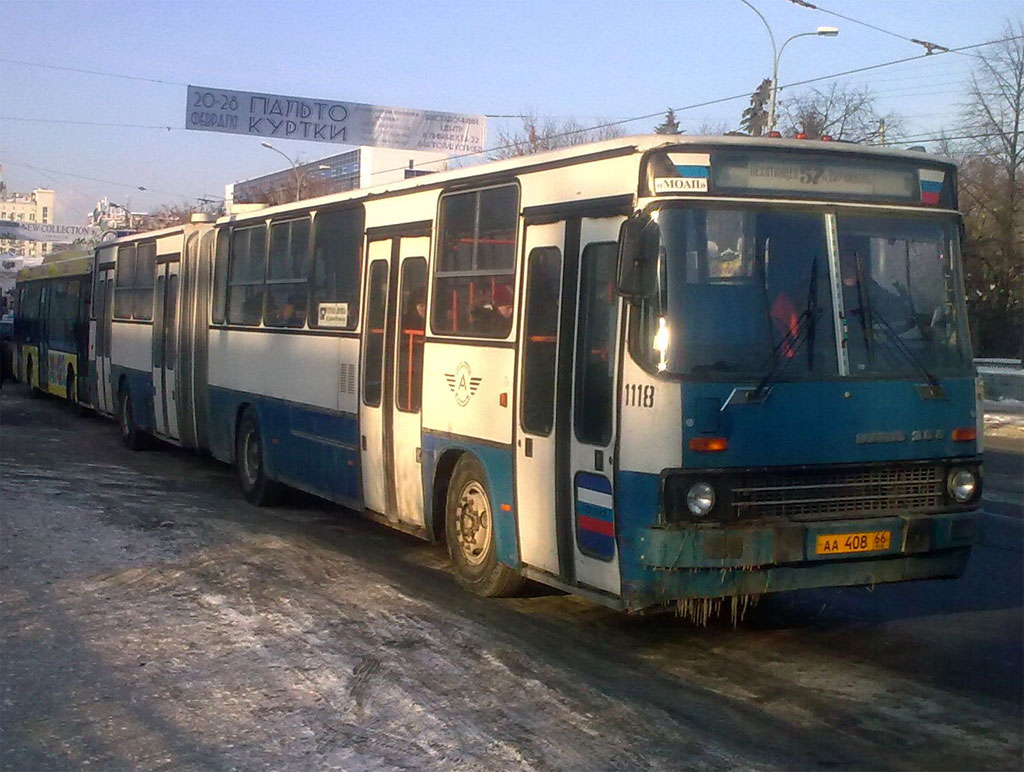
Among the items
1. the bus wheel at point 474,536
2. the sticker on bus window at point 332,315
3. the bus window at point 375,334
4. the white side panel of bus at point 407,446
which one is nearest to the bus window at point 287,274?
the sticker on bus window at point 332,315

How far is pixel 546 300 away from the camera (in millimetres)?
7816

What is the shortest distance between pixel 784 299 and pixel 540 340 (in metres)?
1.69

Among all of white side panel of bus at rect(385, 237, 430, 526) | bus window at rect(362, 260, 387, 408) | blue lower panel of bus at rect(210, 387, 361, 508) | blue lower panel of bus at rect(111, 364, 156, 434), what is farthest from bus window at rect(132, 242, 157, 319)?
white side panel of bus at rect(385, 237, 430, 526)

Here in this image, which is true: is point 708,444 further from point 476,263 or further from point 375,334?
point 375,334

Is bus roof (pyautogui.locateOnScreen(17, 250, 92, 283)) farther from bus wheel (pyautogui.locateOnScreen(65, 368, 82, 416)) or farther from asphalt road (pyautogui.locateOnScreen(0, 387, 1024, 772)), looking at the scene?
asphalt road (pyautogui.locateOnScreen(0, 387, 1024, 772))

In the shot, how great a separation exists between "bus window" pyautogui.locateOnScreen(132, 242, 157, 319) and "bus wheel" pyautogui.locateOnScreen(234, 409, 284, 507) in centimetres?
485

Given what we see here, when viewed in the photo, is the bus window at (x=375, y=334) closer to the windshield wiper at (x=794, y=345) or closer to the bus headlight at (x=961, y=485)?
the windshield wiper at (x=794, y=345)

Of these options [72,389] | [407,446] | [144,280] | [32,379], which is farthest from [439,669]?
[32,379]

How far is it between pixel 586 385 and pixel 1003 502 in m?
8.90

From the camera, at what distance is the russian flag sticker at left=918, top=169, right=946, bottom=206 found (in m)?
7.43

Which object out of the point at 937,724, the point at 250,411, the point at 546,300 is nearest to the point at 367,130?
the point at 250,411

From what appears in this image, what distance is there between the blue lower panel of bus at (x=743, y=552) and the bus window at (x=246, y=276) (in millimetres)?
7529

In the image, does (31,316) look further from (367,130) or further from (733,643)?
(733,643)

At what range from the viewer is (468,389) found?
28.6 ft
